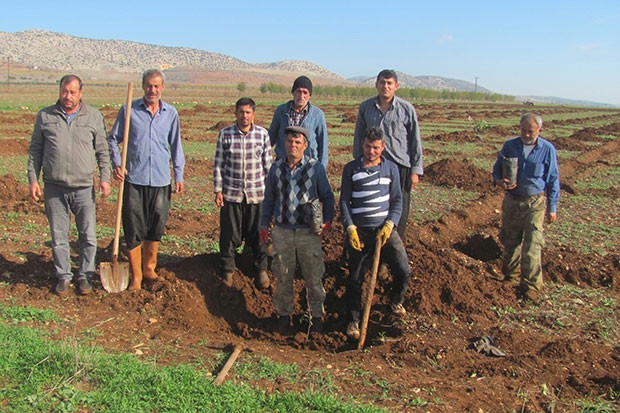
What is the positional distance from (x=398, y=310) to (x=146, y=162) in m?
2.88

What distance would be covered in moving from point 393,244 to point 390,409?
1683 mm

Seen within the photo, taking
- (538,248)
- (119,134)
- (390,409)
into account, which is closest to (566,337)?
(538,248)

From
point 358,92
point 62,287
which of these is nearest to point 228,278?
point 62,287

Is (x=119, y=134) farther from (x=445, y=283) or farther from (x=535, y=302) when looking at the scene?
(x=535, y=302)

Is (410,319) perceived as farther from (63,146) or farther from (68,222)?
(63,146)

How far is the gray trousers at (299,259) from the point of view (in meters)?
4.96

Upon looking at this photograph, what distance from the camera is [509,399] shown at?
390 cm

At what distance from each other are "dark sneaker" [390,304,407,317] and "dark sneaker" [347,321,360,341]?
0.44m

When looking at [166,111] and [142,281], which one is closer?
[166,111]

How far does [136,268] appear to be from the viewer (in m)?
5.66

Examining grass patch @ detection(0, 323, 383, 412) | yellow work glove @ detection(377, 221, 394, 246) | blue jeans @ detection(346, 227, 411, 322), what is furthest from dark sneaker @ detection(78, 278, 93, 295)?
yellow work glove @ detection(377, 221, 394, 246)

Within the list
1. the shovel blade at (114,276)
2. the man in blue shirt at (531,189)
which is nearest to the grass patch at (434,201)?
the man in blue shirt at (531,189)

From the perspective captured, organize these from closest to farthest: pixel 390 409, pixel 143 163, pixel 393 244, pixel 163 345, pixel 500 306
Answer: pixel 390 409
pixel 163 345
pixel 393 244
pixel 143 163
pixel 500 306

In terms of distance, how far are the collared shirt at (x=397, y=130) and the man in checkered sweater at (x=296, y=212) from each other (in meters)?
0.84
